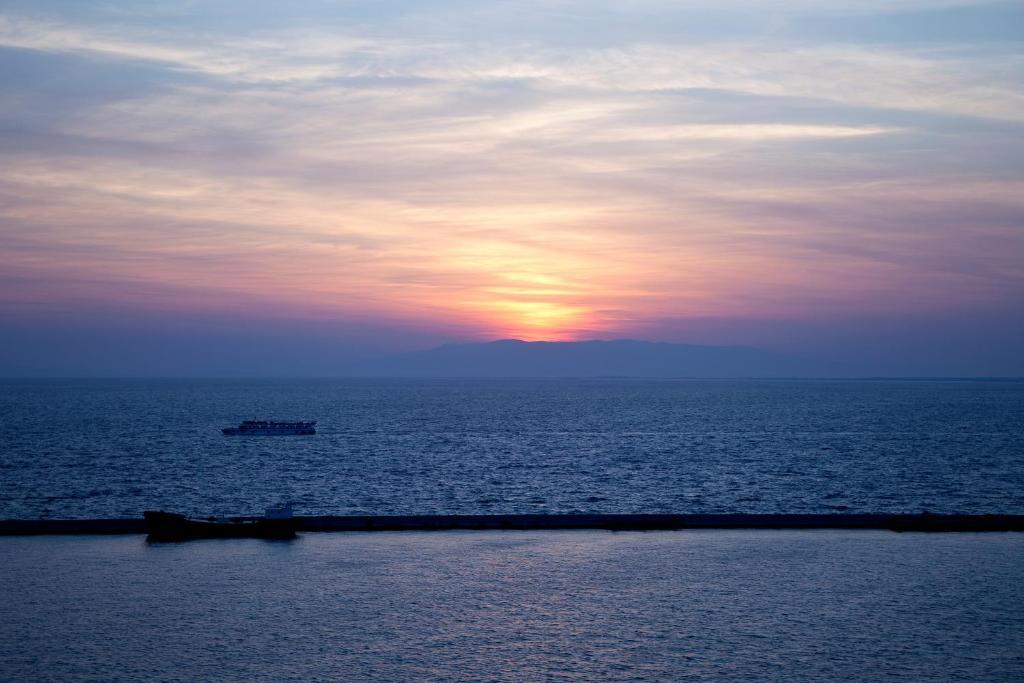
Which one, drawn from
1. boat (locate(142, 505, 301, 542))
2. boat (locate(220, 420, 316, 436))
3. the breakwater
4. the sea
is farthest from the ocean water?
boat (locate(142, 505, 301, 542))

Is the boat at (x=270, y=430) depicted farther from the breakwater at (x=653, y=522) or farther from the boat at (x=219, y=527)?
the boat at (x=219, y=527)

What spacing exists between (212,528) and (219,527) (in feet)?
1.06

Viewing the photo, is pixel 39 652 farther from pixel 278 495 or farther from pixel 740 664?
pixel 278 495

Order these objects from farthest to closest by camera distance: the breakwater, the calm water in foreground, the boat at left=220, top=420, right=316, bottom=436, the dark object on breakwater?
the boat at left=220, top=420, right=316, bottom=436 → the breakwater → the dark object on breakwater → the calm water in foreground

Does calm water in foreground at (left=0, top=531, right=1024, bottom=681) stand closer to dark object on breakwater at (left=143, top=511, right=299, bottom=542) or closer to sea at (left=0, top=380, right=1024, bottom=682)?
sea at (left=0, top=380, right=1024, bottom=682)

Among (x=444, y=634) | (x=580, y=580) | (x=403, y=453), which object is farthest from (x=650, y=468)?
(x=444, y=634)

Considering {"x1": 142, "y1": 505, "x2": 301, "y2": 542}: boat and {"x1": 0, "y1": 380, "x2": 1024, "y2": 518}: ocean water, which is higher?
{"x1": 142, "y1": 505, "x2": 301, "y2": 542}: boat

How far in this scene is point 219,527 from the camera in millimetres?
44781

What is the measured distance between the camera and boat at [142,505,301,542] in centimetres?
4309

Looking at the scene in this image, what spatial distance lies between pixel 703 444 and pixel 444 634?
87.6m

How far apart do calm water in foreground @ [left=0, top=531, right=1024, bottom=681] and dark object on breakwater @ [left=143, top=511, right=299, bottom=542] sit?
3.54 feet

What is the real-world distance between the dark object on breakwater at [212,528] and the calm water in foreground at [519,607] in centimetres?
108

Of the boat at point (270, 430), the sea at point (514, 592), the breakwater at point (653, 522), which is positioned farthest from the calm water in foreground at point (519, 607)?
the boat at point (270, 430)

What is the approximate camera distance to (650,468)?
8631 centimetres
